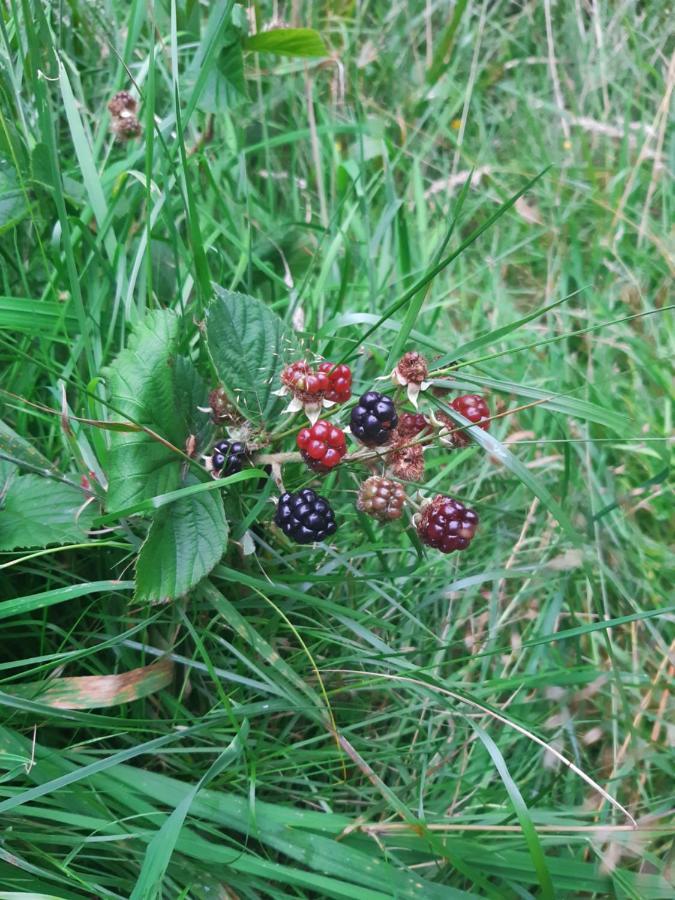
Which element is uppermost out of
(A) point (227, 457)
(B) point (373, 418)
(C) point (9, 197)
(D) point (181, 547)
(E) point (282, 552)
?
(C) point (9, 197)

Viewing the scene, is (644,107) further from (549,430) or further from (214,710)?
(214,710)

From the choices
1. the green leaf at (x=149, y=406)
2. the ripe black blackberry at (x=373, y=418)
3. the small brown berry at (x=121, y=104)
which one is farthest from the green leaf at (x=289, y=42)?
the ripe black blackberry at (x=373, y=418)

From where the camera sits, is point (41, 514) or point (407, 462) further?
point (41, 514)

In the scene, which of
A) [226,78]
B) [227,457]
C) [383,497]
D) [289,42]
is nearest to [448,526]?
[383,497]

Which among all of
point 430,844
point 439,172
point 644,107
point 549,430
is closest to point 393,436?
point 430,844

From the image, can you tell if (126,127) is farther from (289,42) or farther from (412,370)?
(412,370)

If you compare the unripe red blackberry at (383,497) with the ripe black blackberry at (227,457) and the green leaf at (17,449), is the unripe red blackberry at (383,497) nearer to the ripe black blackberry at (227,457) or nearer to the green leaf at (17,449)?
the ripe black blackberry at (227,457)

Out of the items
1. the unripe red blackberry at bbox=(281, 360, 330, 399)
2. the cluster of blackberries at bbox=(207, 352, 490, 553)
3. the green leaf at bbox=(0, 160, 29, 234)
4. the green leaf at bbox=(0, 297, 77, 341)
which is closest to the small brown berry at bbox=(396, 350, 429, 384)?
the cluster of blackberries at bbox=(207, 352, 490, 553)
